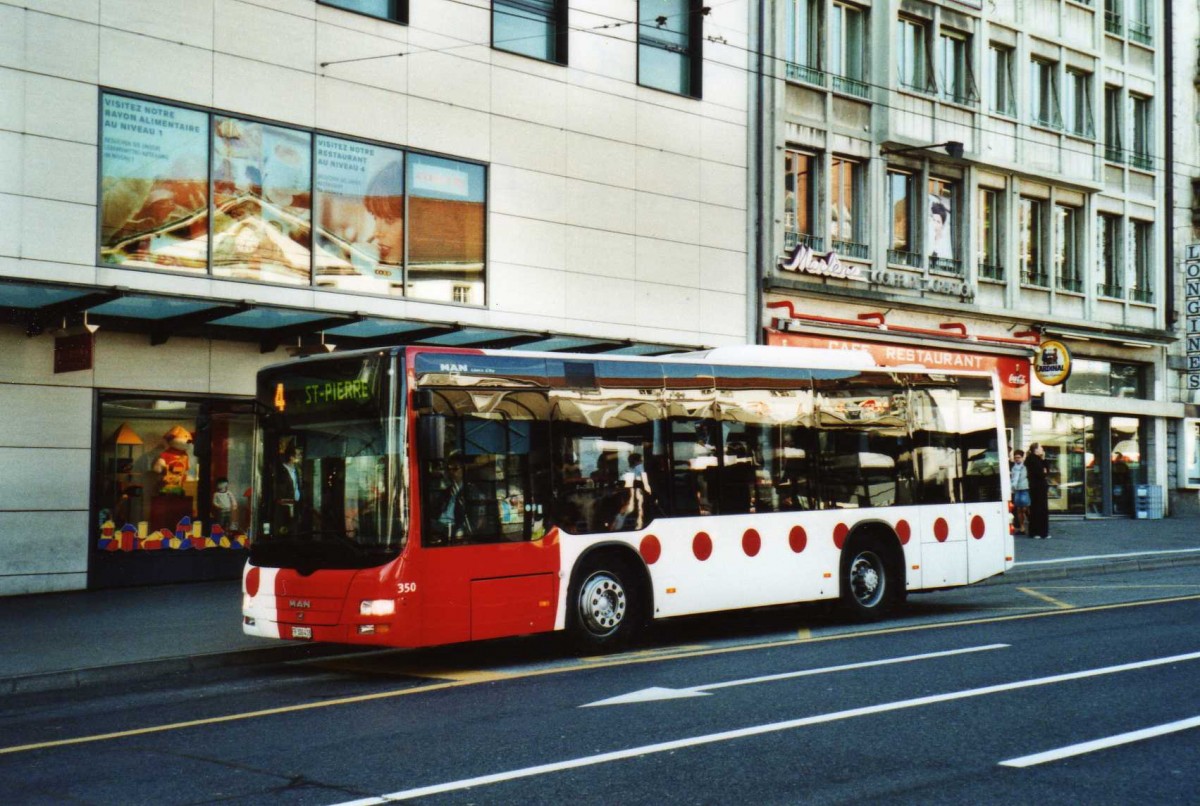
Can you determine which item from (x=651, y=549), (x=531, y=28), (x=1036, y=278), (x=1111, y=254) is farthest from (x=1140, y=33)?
(x=651, y=549)

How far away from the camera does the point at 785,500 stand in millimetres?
13930

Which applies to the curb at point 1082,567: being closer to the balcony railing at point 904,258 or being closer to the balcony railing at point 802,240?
the balcony railing at point 802,240

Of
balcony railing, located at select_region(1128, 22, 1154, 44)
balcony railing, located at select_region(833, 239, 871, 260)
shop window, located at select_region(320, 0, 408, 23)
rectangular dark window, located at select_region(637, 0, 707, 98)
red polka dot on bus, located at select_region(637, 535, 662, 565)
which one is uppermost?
balcony railing, located at select_region(1128, 22, 1154, 44)

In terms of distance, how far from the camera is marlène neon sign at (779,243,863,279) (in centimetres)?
2644

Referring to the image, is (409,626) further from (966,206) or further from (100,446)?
(966,206)

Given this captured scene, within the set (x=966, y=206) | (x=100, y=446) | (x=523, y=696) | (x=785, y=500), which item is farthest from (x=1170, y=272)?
(x=523, y=696)

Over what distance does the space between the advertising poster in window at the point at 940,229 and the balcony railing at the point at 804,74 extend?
431 centimetres

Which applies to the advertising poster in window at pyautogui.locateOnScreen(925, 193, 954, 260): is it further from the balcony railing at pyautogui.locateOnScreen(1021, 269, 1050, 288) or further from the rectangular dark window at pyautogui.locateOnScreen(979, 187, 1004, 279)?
the balcony railing at pyautogui.locateOnScreen(1021, 269, 1050, 288)

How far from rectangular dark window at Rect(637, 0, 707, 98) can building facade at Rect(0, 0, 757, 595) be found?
0.07m

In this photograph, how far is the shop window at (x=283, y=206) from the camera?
17.8 metres

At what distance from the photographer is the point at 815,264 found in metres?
26.9

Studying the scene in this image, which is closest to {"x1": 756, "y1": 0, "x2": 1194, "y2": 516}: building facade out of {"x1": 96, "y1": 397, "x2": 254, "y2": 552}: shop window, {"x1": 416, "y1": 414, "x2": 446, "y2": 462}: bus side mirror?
{"x1": 96, "y1": 397, "x2": 254, "y2": 552}: shop window

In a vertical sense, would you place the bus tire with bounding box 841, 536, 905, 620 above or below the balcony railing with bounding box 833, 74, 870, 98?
below

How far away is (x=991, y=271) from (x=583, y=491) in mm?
22106
